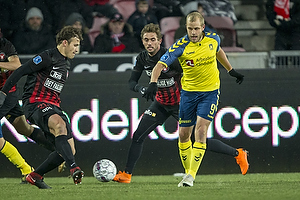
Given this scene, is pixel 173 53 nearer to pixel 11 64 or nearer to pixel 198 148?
pixel 198 148

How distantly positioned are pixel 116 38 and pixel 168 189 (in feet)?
15.3

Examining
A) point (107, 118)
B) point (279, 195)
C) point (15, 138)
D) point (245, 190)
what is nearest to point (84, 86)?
point (107, 118)

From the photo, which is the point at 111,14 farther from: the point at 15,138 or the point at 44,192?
the point at 44,192

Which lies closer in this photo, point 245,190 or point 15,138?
point 245,190

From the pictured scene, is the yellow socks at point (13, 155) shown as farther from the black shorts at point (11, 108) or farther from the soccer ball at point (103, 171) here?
the soccer ball at point (103, 171)

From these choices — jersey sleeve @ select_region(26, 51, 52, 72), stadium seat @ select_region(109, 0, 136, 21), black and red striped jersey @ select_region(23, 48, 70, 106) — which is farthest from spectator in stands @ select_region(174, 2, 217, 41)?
jersey sleeve @ select_region(26, 51, 52, 72)

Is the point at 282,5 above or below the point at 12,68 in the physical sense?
below

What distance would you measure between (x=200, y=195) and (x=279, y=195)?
0.72 meters

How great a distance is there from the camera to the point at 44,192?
6.95m

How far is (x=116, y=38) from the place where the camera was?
1130 cm

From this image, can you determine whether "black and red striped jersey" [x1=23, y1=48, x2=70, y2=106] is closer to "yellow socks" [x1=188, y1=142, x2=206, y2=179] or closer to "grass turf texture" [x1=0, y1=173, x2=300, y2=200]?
"grass turf texture" [x1=0, y1=173, x2=300, y2=200]

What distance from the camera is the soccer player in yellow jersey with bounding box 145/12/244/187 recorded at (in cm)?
723

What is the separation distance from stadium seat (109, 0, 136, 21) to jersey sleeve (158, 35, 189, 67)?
5.07 meters

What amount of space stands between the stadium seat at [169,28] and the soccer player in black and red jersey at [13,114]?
3.70 metres
